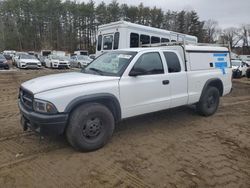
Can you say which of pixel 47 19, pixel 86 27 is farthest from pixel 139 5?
pixel 47 19

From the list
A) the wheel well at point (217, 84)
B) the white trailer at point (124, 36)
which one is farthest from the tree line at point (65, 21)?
the wheel well at point (217, 84)

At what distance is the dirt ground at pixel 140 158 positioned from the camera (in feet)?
11.6

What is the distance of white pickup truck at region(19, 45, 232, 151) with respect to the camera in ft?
13.4

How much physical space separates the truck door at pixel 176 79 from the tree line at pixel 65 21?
57877 millimetres

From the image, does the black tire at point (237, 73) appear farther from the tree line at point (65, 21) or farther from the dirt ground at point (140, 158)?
the tree line at point (65, 21)

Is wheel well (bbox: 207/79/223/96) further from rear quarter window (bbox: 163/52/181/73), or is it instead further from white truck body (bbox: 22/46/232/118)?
rear quarter window (bbox: 163/52/181/73)

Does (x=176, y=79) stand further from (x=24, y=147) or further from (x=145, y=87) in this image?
(x=24, y=147)

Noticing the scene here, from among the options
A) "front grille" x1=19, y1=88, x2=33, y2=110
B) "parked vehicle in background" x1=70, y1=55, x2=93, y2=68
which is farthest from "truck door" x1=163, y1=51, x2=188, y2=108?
"parked vehicle in background" x1=70, y1=55, x2=93, y2=68

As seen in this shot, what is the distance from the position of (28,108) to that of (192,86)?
3.71m

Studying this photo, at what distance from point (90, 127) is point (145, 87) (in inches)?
53.9

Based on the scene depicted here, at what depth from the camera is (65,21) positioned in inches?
2648

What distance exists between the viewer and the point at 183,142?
495cm

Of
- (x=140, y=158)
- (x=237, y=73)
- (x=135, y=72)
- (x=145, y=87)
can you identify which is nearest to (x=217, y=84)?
(x=145, y=87)

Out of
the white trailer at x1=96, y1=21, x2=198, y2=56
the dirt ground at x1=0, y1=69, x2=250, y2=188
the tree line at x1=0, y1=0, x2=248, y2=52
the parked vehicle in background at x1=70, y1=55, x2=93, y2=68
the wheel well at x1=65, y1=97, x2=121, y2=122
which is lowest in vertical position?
the dirt ground at x1=0, y1=69, x2=250, y2=188
